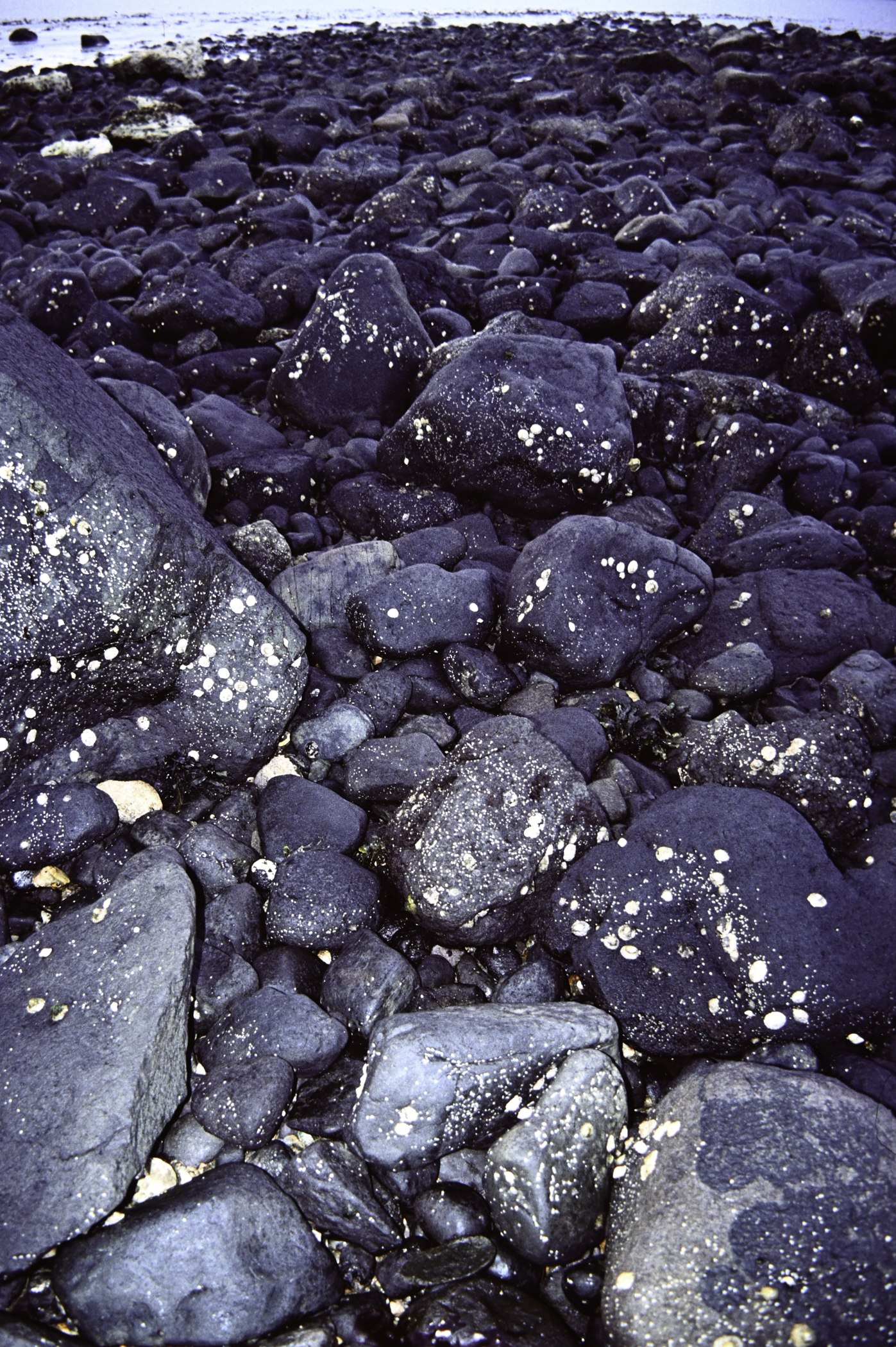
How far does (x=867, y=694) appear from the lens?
3.33 meters

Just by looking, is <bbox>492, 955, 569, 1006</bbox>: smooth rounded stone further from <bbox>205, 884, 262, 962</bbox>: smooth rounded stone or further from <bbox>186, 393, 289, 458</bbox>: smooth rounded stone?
<bbox>186, 393, 289, 458</bbox>: smooth rounded stone

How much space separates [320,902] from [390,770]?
56 cm

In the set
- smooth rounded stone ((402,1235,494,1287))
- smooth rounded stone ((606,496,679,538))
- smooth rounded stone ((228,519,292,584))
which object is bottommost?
smooth rounded stone ((402,1235,494,1287))

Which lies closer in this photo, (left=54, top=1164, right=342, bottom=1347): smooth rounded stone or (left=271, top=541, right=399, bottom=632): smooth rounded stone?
(left=54, top=1164, right=342, bottom=1347): smooth rounded stone

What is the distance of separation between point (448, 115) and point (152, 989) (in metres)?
13.7

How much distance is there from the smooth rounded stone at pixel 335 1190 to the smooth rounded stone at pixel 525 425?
296 cm

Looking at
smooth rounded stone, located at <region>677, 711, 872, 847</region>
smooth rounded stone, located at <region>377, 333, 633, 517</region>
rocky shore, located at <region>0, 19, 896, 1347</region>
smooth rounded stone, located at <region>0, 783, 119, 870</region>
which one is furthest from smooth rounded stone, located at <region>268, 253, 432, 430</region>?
smooth rounded stone, located at <region>677, 711, 872, 847</region>

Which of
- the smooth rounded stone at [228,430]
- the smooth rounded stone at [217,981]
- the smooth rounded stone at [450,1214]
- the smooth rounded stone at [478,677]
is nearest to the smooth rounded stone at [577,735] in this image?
the smooth rounded stone at [478,677]

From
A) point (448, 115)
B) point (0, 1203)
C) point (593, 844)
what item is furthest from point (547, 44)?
point (0, 1203)

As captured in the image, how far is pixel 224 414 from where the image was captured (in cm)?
476

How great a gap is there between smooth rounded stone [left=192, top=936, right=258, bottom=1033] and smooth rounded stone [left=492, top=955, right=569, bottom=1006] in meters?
0.74

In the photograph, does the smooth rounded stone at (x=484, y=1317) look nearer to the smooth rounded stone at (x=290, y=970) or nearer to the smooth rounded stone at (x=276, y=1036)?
the smooth rounded stone at (x=276, y=1036)

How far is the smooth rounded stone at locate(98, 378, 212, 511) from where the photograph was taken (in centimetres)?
376

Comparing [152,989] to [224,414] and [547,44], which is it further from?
[547,44]
